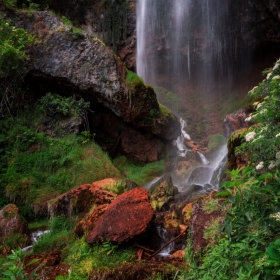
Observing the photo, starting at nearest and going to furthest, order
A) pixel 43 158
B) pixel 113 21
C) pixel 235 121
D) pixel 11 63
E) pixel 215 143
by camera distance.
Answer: pixel 43 158 → pixel 11 63 → pixel 215 143 → pixel 235 121 → pixel 113 21

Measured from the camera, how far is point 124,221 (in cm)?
459

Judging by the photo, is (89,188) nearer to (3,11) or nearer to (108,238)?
(108,238)

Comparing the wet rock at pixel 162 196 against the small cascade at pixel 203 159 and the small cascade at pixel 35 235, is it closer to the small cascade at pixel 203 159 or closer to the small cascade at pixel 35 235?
the small cascade at pixel 35 235

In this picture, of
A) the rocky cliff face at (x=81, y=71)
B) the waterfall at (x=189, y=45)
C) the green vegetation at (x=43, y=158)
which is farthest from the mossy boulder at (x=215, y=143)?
the green vegetation at (x=43, y=158)

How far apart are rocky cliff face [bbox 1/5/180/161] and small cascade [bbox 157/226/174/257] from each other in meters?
6.29

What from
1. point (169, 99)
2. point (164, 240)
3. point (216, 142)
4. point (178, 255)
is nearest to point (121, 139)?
point (216, 142)

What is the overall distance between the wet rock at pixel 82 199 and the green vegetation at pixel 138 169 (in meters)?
4.39

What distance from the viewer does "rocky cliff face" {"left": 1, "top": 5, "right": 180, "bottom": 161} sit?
1006 cm

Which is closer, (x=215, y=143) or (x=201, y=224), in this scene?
(x=201, y=224)

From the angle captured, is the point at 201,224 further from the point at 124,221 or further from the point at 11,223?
the point at 11,223

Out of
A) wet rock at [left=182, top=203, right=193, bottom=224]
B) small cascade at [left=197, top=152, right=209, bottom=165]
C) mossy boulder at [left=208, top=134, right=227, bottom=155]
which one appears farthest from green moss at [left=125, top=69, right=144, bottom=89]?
wet rock at [left=182, top=203, right=193, bottom=224]

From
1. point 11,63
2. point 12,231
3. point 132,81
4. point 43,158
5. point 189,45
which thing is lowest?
point 12,231

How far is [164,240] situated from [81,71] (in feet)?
25.5

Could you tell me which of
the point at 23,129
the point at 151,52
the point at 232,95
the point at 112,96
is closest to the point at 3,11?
the point at 23,129
